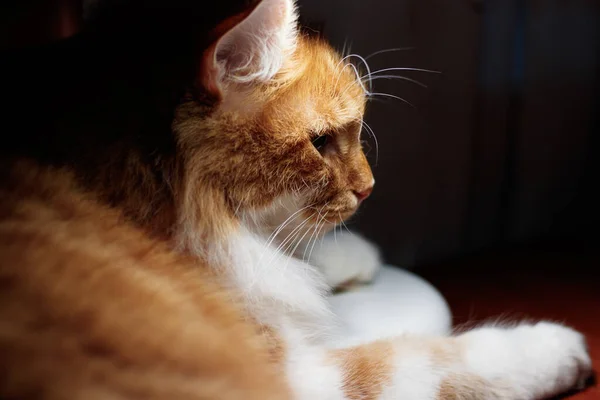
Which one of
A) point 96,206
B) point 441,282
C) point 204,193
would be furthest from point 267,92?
point 441,282

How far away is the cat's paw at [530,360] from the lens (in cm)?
89

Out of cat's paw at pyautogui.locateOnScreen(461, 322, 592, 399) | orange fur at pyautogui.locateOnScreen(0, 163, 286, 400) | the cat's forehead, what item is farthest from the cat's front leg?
the cat's forehead

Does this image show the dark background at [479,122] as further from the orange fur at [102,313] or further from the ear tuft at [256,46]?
the orange fur at [102,313]

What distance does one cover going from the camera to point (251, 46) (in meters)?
0.78

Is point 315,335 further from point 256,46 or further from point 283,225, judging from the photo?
point 256,46

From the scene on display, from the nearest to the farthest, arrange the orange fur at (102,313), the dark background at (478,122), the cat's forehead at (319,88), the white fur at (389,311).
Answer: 1. the orange fur at (102,313)
2. the cat's forehead at (319,88)
3. the white fur at (389,311)
4. the dark background at (478,122)

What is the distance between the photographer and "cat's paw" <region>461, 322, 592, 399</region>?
889 mm

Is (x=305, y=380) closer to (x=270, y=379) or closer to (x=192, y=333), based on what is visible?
(x=270, y=379)

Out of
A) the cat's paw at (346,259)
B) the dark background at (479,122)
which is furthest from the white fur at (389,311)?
the dark background at (479,122)

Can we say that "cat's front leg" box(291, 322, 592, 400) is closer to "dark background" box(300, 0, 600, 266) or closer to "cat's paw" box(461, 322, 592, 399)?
"cat's paw" box(461, 322, 592, 399)

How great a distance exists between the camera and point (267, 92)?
83cm

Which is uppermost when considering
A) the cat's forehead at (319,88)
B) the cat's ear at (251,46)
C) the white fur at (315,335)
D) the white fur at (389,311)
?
the cat's ear at (251,46)

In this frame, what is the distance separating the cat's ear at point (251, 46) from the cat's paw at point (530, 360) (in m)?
0.53

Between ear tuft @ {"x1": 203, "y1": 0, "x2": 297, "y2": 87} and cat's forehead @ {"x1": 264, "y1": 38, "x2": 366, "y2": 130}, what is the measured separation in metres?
0.03
